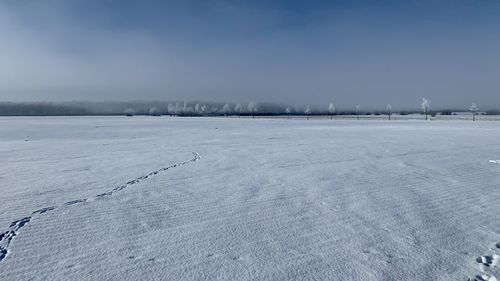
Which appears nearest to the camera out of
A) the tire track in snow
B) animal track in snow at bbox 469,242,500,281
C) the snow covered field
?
animal track in snow at bbox 469,242,500,281

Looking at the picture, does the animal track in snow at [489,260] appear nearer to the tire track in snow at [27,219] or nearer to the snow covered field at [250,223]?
the snow covered field at [250,223]

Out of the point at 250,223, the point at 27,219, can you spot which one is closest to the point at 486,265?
the point at 250,223

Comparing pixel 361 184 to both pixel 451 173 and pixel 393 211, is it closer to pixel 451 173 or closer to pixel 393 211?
→ pixel 393 211

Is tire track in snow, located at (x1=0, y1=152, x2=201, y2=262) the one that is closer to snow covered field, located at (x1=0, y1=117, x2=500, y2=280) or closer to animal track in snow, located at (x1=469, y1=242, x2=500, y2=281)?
snow covered field, located at (x1=0, y1=117, x2=500, y2=280)

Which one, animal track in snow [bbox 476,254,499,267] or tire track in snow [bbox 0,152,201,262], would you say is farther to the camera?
tire track in snow [bbox 0,152,201,262]

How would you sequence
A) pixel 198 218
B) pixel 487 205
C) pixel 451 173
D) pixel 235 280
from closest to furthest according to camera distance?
pixel 235 280, pixel 198 218, pixel 487 205, pixel 451 173

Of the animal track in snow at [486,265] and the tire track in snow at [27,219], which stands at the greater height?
the tire track in snow at [27,219]

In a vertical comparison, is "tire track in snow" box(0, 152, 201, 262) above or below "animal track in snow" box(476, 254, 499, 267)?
above

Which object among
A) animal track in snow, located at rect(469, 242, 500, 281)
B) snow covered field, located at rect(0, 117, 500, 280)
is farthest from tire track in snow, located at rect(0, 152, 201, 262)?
animal track in snow, located at rect(469, 242, 500, 281)

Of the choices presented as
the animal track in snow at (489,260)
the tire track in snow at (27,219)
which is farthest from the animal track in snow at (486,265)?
the tire track in snow at (27,219)

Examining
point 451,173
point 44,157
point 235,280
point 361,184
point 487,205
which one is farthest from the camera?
point 44,157

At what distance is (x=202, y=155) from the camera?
13531mm

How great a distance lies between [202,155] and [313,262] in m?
9.86

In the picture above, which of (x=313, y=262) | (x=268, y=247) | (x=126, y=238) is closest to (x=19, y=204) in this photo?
(x=126, y=238)
